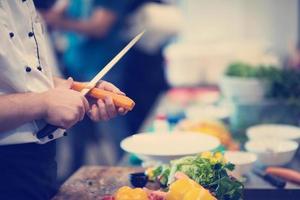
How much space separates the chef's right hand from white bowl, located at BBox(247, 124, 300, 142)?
95cm

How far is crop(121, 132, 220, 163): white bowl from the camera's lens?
5.37 ft

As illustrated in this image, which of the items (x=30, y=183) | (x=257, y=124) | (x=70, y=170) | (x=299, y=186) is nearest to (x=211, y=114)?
(x=257, y=124)

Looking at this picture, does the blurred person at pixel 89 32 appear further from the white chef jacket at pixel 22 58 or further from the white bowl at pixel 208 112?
the white chef jacket at pixel 22 58

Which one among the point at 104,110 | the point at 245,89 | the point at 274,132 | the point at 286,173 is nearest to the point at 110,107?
the point at 104,110

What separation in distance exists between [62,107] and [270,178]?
29.0 inches

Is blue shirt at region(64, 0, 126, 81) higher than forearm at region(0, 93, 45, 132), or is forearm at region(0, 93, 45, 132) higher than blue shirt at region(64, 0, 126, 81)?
forearm at region(0, 93, 45, 132)

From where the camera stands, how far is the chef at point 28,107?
4.02 feet

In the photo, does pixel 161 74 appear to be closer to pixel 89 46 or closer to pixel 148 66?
pixel 148 66

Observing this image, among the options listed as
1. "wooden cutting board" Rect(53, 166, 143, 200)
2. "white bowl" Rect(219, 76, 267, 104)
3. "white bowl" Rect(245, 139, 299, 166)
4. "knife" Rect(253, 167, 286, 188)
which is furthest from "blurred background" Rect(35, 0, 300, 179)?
"wooden cutting board" Rect(53, 166, 143, 200)

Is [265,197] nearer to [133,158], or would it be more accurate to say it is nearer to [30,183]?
[133,158]

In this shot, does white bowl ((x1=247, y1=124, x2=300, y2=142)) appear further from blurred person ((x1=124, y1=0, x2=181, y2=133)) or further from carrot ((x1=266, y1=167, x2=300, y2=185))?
blurred person ((x1=124, y1=0, x2=181, y2=133))

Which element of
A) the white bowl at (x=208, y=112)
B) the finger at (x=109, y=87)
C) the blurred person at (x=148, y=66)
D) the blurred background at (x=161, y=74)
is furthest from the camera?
the blurred person at (x=148, y=66)

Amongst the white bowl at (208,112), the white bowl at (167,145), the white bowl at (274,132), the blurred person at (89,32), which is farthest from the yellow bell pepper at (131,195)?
the blurred person at (89,32)

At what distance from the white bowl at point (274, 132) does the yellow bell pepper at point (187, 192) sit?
841 millimetres
